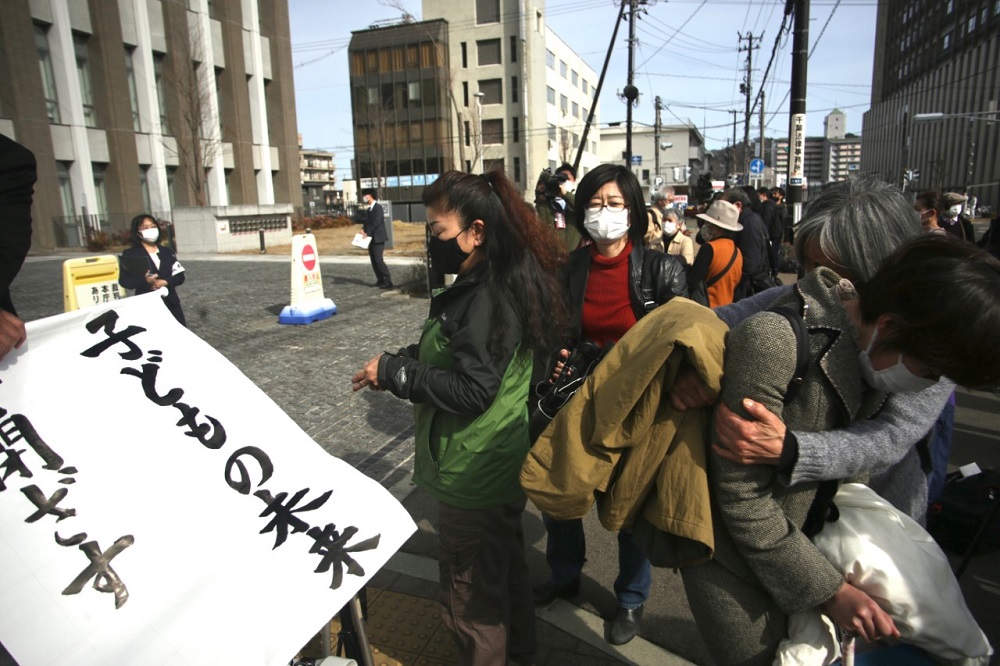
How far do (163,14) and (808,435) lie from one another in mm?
35044

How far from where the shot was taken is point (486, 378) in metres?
2.07

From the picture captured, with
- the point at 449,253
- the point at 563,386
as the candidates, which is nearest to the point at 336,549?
the point at 563,386

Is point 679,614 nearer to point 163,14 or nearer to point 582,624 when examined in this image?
point 582,624

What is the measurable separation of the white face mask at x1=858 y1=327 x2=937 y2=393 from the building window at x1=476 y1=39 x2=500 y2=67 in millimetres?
60194

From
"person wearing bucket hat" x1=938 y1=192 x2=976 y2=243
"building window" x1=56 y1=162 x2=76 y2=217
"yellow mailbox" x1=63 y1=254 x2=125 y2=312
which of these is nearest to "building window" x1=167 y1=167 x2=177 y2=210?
"building window" x1=56 y1=162 x2=76 y2=217

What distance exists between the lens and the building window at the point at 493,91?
5688 cm

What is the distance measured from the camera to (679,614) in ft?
9.55

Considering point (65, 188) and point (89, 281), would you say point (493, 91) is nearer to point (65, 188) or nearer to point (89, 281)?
point (65, 188)

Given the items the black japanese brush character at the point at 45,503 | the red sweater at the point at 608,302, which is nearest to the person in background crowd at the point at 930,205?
the red sweater at the point at 608,302

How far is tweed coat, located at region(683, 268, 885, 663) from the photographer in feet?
4.53

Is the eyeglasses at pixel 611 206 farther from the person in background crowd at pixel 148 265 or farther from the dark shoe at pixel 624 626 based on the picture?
the person in background crowd at pixel 148 265

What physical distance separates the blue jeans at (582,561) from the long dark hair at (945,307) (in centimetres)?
151

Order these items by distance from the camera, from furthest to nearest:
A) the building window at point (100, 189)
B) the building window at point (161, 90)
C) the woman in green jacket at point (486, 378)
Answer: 1. the building window at point (161, 90)
2. the building window at point (100, 189)
3. the woman in green jacket at point (486, 378)

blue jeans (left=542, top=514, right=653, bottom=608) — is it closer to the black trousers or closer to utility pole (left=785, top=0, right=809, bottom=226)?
utility pole (left=785, top=0, right=809, bottom=226)
